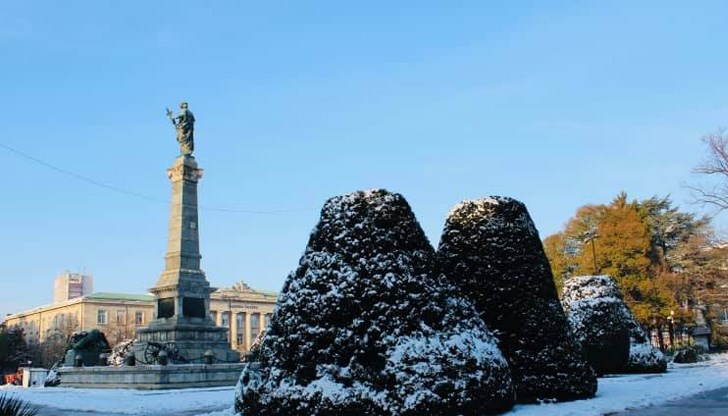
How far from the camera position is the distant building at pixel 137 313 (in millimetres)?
102625

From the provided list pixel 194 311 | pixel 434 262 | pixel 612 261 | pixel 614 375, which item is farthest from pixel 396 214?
pixel 612 261

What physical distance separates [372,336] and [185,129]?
95.5 ft

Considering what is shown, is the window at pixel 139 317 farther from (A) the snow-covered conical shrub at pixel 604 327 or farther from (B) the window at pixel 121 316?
(A) the snow-covered conical shrub at pixel 604 327

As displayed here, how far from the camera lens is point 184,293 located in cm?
3300

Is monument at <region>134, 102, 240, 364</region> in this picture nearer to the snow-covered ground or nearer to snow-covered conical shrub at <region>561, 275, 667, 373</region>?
the snow-covered ground

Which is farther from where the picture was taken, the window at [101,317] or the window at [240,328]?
the window at [240,328]

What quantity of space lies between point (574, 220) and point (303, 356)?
55082mm

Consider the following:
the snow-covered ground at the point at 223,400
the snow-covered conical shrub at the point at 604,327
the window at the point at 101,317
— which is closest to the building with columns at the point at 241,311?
the window at the point at 101,317

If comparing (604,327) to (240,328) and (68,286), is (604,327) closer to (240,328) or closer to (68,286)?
(240,328)

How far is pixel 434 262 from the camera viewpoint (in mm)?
11422

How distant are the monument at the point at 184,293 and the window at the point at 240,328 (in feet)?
255

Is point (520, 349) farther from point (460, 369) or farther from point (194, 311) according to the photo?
point (194, 311)

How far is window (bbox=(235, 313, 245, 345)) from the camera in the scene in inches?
4334

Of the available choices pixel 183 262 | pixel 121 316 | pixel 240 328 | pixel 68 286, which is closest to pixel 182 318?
pixel 183 262
